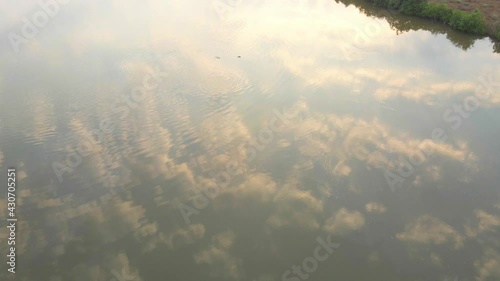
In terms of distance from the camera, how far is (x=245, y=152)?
8836 mm

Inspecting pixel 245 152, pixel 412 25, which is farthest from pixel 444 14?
pixel 245 152

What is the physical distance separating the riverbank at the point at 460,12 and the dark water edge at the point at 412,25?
19 centimetres

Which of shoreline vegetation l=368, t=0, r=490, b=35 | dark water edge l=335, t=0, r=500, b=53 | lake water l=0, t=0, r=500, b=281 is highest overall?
shoreline vegetation l=368, t=0, r=490, b=35

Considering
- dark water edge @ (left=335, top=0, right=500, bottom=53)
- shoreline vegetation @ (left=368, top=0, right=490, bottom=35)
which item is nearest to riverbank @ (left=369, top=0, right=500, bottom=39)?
shoreline vegetation @ (left=368, top=0, right=490, bottom=35)

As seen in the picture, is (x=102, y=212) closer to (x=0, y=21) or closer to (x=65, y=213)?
(x=65, y=213)

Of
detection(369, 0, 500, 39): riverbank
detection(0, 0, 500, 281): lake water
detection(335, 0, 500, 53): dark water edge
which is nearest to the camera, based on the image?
detection(0, 0, 500, 281): lake water

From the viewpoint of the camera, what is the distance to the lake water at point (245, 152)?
670 cm

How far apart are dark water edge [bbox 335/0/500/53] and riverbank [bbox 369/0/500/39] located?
0.19 m

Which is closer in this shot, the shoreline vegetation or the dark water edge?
the dark water edge

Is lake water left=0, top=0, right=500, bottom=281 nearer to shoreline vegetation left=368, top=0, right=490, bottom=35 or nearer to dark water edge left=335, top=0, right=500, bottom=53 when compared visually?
dark water edge left=335, top=0, right=500, bottom=53

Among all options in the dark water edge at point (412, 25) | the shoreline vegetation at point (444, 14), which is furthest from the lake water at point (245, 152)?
the shoreline vegetation at point (444, 14)

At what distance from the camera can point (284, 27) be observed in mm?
14508

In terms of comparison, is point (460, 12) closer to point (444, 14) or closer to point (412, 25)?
point (444, 14)

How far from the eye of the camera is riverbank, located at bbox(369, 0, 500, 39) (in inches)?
562
